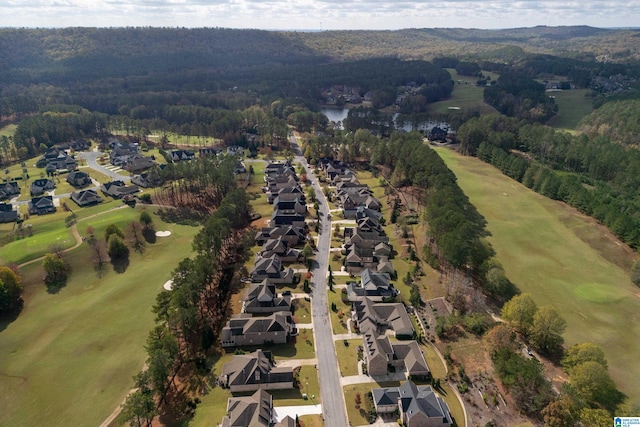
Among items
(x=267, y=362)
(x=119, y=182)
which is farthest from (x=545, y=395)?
(x=119, y=182)

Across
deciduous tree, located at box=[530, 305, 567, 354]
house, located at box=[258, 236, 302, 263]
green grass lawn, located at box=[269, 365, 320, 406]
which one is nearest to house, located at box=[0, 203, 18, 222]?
house, located at box=[258, 236, 302, 263]

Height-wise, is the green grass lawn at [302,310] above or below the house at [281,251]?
below

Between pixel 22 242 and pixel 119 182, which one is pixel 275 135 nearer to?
pixel 119 182

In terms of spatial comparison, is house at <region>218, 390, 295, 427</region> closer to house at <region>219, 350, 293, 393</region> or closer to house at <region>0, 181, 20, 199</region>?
house at <region>219, 350, 293, 393</region>

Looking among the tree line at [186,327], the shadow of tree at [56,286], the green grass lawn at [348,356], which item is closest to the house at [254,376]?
the tree line at [186,327]

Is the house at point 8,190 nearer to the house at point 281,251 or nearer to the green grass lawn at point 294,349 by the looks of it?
the house at point 281,251

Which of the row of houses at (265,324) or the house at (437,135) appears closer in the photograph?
the row of houses at (265,324)
